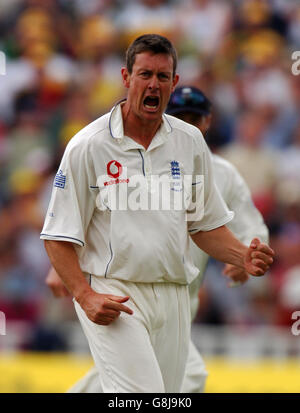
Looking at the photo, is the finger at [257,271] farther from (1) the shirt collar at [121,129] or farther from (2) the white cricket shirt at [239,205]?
(2) the white cricket shirt at [239,205]

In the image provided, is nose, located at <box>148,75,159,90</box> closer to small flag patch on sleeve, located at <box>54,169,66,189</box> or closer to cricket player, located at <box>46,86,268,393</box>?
small flag patch on sleeve, located at <box>54,169,66,189</box>

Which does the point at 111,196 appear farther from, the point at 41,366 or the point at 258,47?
the point at 258,47

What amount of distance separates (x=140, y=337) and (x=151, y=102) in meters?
1.26

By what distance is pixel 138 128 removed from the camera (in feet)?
16.3

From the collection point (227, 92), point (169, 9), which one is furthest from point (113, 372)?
point (169, 9)

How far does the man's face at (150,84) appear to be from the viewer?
15.6 feet

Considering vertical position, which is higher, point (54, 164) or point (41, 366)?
point (54, 164)

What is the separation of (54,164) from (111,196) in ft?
21.9

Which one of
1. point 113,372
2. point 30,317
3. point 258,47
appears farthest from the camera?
point 258,47

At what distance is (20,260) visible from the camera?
10.7 metres

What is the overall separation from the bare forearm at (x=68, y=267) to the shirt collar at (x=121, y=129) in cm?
64

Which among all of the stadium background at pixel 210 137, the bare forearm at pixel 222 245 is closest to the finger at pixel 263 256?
the bare forearm at pixel 222 245

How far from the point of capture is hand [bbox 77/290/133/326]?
466 centimetres

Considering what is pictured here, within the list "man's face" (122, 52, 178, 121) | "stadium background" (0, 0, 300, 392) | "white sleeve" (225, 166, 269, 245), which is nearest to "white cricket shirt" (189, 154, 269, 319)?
"white sleeve" (225, 166, 269, 245)
